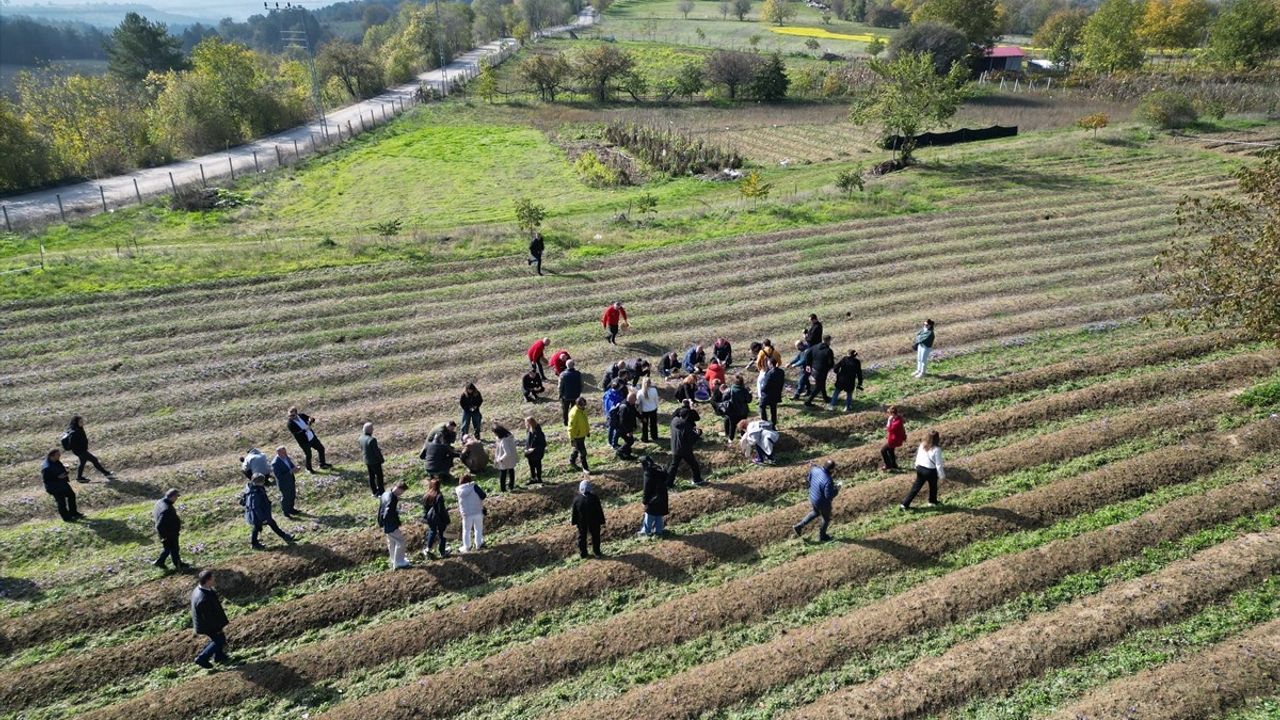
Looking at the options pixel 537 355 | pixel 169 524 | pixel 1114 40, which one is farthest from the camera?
pixel 1114 40

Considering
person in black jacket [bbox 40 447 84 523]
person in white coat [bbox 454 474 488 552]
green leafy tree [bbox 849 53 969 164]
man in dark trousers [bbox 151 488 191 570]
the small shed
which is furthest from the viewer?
the small shed

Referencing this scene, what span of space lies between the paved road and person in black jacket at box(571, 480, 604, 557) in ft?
122

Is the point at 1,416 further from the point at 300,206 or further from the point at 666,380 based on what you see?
the point at 300,206

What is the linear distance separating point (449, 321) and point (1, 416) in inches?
499

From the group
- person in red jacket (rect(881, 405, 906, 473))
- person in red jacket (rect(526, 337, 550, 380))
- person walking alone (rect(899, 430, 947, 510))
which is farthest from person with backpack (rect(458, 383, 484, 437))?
person walking alone (rect(899, 430, 947, 510))

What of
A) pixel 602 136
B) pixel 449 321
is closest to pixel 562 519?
pixel 449 321

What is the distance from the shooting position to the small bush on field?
4559cm

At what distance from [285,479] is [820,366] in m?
12.5

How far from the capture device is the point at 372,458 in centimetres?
1636

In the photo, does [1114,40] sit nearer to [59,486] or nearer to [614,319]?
[614,319]

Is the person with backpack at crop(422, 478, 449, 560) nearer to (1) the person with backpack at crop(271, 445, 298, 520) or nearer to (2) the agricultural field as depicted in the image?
(2) the agricultural field

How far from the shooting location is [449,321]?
26391mm

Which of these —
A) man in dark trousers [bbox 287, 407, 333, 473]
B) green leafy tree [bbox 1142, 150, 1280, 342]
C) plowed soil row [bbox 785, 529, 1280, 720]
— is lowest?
plowed soil row [bbox 785, 529, 1280, 720]

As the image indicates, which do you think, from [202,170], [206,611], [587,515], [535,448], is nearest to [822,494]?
[587,515]
